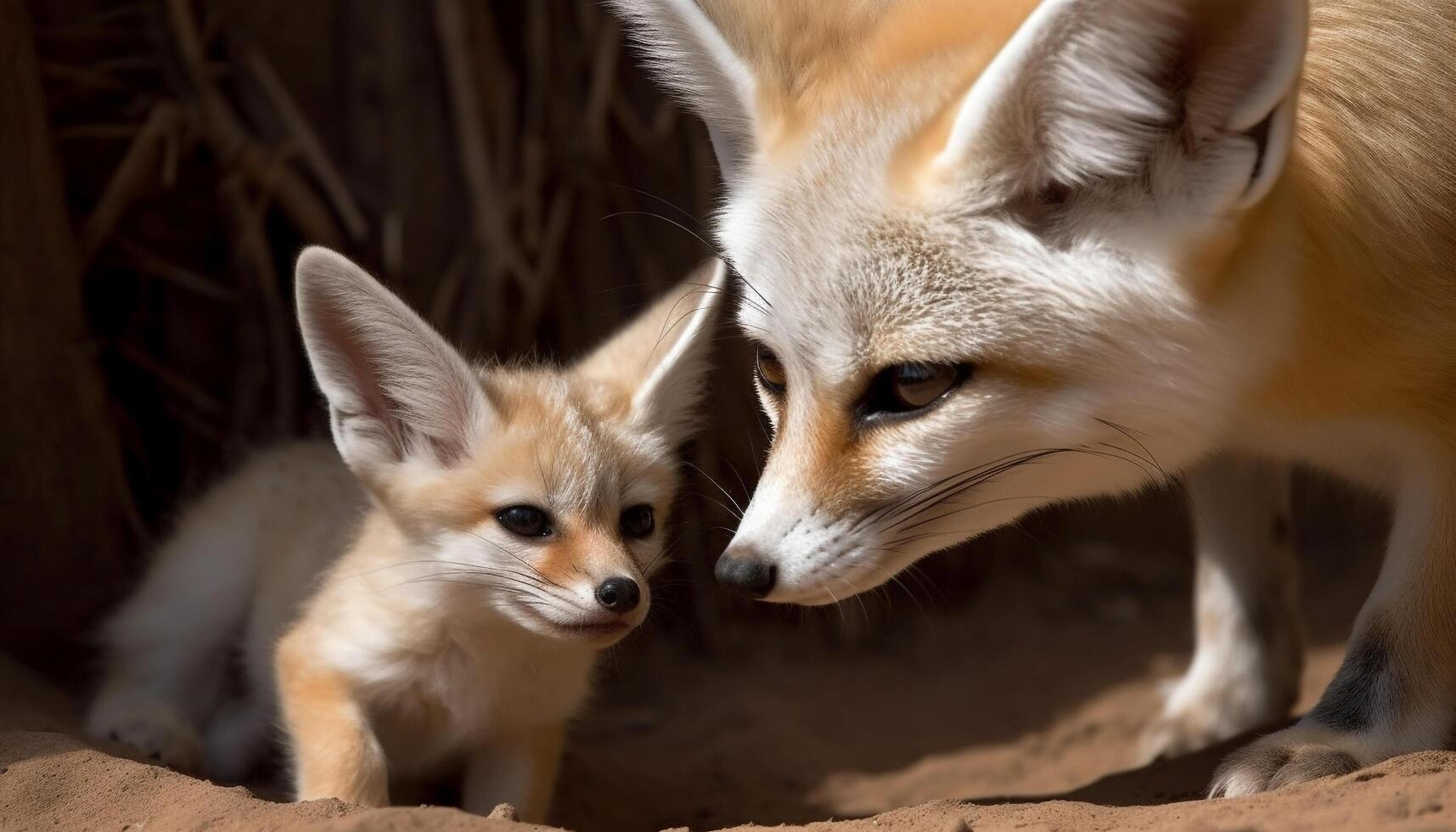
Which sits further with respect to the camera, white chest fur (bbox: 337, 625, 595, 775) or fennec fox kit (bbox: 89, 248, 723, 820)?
white chest fur (bbox: 337, 625, 595, 775)

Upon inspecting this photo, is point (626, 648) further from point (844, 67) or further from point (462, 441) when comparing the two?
point (844, 67)

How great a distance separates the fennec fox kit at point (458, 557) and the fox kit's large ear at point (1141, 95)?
1063 millimetres

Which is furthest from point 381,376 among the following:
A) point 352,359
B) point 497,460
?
point 497,460

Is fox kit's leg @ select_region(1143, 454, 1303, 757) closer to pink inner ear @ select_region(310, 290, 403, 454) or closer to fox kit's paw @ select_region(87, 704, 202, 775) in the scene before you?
pink inner ear @ select_region(310, 290, 403, 454)

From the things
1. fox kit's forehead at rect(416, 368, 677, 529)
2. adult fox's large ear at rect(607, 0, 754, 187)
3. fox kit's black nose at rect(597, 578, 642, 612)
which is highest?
adult fox's large ear at rect(607, 0, 754, 187)

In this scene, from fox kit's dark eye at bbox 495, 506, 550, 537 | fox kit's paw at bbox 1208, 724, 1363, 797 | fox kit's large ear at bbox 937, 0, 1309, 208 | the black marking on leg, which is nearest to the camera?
fox kit's large ear at bbox 937, 0, 1309, 208

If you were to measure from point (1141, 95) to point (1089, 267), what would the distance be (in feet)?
0.95

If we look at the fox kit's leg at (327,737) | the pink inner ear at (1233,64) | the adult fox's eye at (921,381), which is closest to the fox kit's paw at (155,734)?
the fox kit's leg at (327,737)

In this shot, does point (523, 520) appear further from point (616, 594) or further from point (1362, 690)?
point (1362, 690)

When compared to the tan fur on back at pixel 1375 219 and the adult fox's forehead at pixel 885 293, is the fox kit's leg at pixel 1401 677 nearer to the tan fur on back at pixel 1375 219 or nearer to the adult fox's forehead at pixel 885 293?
the tan fur on back at pixel 1375 219

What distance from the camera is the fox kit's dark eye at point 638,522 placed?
3041 mm

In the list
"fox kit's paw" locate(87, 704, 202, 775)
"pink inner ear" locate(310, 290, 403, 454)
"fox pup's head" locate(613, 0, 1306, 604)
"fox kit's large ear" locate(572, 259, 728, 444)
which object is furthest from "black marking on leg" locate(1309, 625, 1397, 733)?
"fox kit's paw" locate(87, 704, 202, 775)

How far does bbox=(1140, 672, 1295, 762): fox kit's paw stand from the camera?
3.55 m

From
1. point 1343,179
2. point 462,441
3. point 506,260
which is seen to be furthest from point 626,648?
point 1343,179
